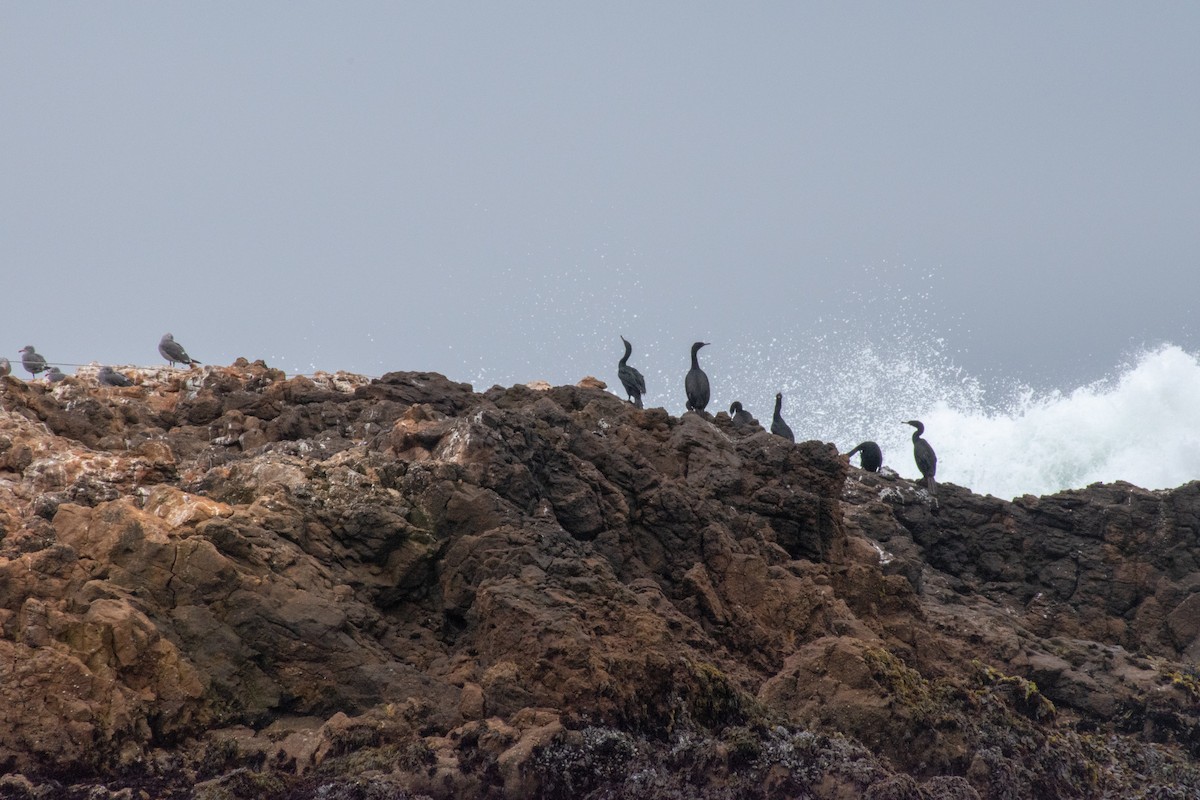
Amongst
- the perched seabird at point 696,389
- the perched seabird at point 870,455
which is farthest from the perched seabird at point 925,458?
the perched seabird at point 696,389

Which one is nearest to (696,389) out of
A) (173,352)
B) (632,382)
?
(632,382)

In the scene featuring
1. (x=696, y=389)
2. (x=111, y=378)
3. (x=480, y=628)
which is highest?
(x=696, y=389)

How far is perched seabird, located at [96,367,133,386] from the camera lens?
2314cm

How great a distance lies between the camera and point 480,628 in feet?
47.5

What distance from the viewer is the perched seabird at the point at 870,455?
96.3 ft

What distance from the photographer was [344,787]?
11992mm

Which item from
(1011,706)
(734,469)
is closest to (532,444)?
(734,469)

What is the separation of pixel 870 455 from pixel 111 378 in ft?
49.4

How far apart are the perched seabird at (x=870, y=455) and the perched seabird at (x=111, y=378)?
14.5 m

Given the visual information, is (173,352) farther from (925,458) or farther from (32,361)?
(925,458)

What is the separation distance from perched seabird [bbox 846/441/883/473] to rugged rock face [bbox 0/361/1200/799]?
23.6 ft

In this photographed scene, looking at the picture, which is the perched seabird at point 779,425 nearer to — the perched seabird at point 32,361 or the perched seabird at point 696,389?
the perched seabird at point 696,389

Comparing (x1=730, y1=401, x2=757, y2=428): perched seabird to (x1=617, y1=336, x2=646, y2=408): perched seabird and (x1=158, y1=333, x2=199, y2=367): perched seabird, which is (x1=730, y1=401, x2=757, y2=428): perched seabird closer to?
(x1=617, y1=336, x2=646, y2=408): perched seabird

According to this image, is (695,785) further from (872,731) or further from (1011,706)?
(1011,706)
